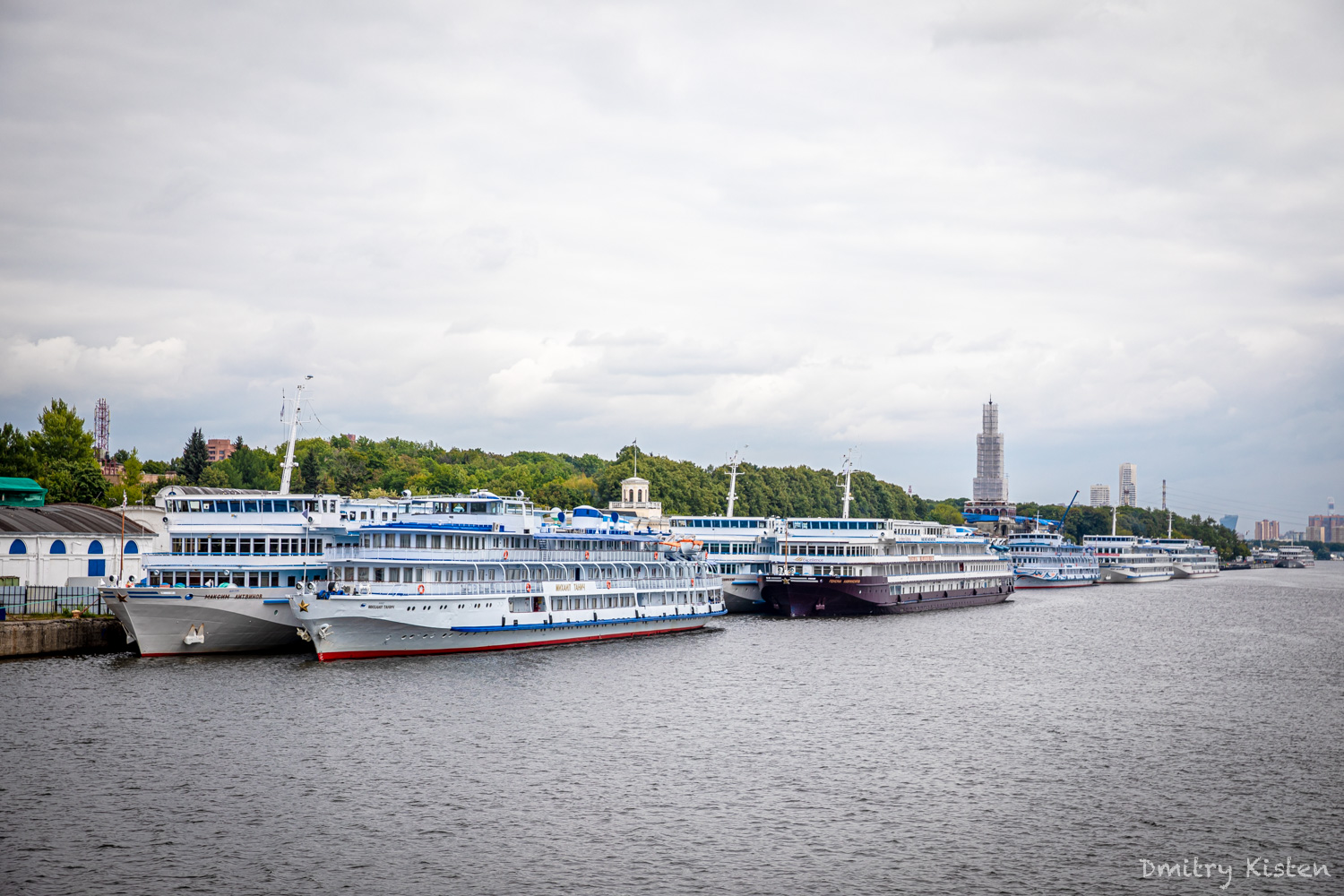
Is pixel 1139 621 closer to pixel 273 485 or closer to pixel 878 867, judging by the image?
pixel 878 867

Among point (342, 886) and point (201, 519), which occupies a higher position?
point (201, 519)

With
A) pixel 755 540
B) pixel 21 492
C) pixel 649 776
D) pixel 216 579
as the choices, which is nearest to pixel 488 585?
pixel 216 579

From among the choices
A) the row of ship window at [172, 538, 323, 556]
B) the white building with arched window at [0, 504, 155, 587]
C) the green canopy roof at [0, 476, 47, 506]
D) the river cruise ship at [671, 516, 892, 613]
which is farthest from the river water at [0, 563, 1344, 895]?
the green canopy roof at [0, 476, 47, 506]

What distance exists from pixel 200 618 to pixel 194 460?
330 ft

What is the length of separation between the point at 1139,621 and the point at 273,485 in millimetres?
114407

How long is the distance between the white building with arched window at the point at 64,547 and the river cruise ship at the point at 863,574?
54061 millimetres

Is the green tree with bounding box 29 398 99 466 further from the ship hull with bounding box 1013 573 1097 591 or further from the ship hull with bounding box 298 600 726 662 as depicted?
the ship hull with bounding box 1013 573 1097 591

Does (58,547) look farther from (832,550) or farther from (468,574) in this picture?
(832,550)

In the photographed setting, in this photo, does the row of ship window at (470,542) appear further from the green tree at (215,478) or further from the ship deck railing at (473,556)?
the green tree at (215,478)

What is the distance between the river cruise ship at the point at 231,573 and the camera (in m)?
61.2

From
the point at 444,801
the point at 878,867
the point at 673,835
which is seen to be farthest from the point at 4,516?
the point at 878,867

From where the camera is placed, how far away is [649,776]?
40625 millimetres

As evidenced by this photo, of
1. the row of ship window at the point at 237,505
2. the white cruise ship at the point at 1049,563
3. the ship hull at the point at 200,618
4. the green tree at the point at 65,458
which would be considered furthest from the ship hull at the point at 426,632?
the white cruise ship at the point at 1049,563

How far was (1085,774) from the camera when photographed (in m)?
42.3
